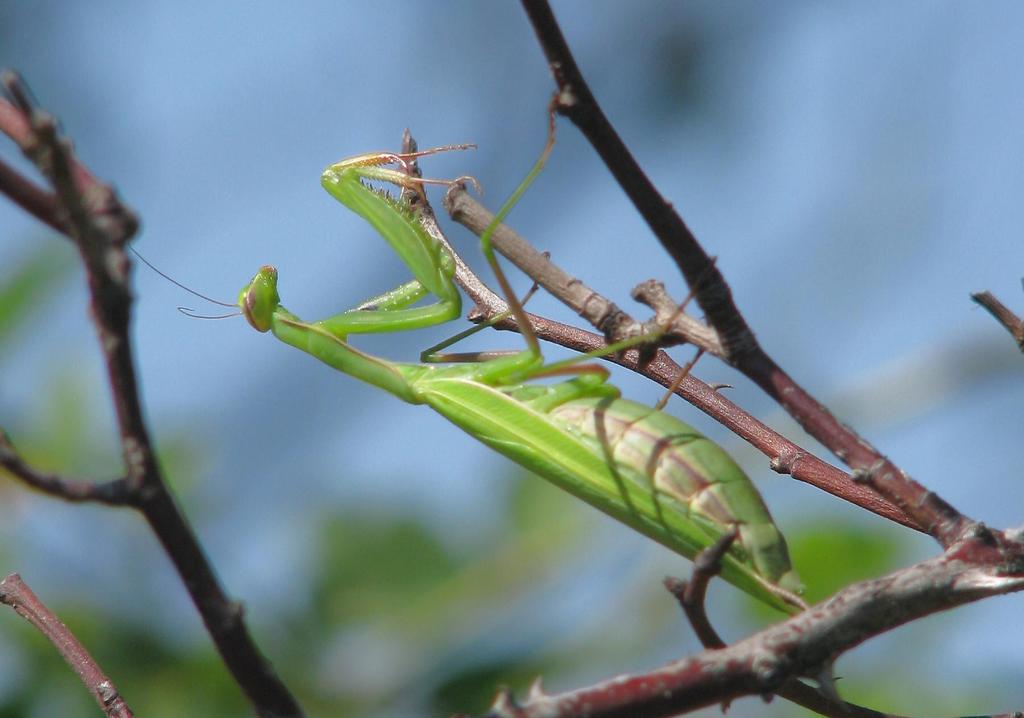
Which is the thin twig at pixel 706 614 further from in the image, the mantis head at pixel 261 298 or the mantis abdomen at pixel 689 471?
the mantis head at pixel 261 298

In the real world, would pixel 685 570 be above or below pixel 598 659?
above

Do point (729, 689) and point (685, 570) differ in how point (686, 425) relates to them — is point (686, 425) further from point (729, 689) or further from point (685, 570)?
point (685, 570)

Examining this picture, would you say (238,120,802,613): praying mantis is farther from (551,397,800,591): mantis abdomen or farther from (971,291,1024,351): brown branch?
(971,291,1024,351): brown branch

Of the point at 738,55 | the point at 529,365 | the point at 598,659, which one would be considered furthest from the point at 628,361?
the point at 738,55

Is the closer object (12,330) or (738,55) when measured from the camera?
(12,330)

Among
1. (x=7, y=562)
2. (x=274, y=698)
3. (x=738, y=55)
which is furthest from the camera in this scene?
(x=738, y=55)

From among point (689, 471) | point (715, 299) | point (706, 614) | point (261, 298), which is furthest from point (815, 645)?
point (261, 298)

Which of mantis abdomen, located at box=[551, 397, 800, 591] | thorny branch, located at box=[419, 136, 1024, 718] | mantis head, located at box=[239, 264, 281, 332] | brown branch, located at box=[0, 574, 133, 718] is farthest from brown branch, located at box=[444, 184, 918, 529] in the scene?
brown branch, located at box=[0, 574, 133, 718]
